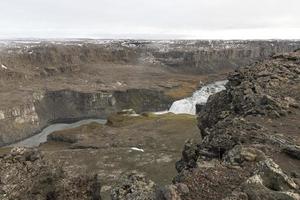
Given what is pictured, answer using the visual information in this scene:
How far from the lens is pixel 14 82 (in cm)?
11769

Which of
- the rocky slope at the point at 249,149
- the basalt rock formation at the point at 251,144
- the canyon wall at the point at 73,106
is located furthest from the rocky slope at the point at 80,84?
the rocky slope at the point at 249,149

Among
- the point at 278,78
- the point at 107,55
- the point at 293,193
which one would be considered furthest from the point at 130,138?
the point at 107,55

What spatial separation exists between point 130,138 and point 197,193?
166 ft

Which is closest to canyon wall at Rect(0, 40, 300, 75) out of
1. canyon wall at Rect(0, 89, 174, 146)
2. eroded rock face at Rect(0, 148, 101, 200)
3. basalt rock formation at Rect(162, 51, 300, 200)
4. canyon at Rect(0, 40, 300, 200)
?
canyon at Rect(0, 40, 300, 200)

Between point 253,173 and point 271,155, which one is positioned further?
point 271,155

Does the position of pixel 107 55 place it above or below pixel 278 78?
below

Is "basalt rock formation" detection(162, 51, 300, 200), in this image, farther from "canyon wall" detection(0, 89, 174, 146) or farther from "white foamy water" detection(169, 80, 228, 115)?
"canyon wall" detection(0, 89, 174, 146)

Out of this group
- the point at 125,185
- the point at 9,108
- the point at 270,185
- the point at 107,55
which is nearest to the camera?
the point at 270,185

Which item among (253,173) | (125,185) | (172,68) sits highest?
(253,173)

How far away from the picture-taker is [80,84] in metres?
126

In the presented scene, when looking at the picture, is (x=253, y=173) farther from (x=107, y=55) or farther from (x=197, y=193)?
(x=107, y=55)

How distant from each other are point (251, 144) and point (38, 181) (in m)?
11.3

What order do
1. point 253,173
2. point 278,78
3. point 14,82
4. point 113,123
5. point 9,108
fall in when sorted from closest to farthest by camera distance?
point 253,173 < point 278,78 < point 113,123 < point 9,108 < point 14,82

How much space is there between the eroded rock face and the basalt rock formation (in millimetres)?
5407
